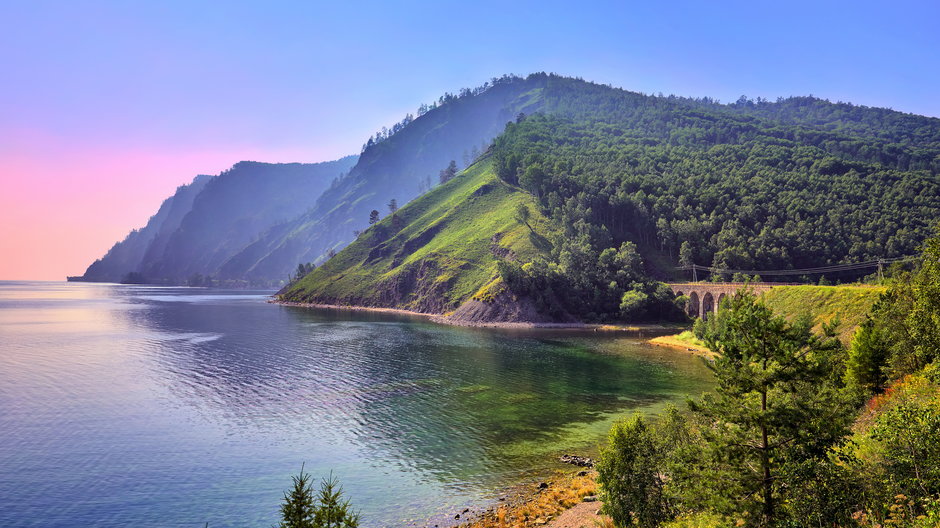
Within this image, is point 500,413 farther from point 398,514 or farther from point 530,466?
point 398,514

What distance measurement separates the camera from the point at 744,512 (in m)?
27.0

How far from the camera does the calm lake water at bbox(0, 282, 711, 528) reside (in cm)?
4466

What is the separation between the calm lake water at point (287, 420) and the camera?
147ft

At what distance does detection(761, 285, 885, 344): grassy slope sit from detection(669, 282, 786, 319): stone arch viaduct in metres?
26.4

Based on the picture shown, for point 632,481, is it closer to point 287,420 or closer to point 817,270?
point 287,420

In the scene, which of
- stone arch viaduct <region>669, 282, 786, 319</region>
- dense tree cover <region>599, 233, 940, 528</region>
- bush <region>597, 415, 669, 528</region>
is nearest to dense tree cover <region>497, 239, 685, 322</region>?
stone arch viaduct <region>669, 282, 786, 319</region>

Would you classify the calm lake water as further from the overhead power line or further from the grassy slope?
the overhead power line

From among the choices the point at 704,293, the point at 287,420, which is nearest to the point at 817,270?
the point at 704,293

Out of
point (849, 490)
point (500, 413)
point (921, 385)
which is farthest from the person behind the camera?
point (500, 413)

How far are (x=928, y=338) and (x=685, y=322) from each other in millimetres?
134428

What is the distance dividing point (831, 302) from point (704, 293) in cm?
6617

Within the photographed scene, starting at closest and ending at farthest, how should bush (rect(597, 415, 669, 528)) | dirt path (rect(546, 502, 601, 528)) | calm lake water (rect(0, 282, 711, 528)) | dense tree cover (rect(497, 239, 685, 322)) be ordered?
1. bush (rect(597, 415, 669, 528))
2. dirt path (rect(546, 502, 601, 528))
3. calm lake water (rect(0, 282, 711, 528))
4. dense tree cover (rect(497, 239, 685, 322))

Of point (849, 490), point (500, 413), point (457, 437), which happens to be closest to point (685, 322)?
point (500, 413)

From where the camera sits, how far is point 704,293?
167375mm
